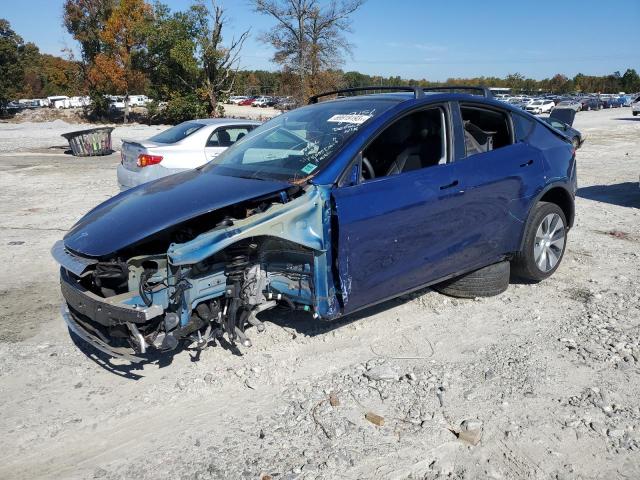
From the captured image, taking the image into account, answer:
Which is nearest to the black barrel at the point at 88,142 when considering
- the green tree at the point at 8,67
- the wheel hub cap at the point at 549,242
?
the wheel hub cap at the point at 549,242

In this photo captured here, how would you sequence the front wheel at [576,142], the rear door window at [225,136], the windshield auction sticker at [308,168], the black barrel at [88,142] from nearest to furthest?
the windshield auction sticker at [308,168] < the front wheel at [576,142] < the rear door window at [225,136] < the black barrel at [88,142]

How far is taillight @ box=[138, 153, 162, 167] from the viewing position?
28.1 feet

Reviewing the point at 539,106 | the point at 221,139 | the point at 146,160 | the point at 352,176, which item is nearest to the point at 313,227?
the point at 352,176

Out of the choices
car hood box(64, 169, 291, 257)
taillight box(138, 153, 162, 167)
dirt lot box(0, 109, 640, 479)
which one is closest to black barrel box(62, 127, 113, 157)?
taillight box(138, 153, 162, 167)

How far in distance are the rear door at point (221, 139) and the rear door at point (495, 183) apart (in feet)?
17.0

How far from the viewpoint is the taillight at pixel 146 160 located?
8578 mm

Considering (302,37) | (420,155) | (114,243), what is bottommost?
(114,243)

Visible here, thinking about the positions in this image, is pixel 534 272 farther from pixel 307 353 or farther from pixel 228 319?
pixel 228 319

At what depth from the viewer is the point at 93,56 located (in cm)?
4494

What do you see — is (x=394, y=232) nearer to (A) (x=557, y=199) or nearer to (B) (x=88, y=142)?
(A) (x=557, y=199)

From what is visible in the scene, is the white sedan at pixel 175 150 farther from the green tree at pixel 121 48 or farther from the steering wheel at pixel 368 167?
the green tree at pixel 121 48

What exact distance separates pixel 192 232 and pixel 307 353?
1250mm

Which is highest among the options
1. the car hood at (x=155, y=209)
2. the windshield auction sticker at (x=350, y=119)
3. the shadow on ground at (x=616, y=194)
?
the windshield auction sticker at (x=350, y=119)

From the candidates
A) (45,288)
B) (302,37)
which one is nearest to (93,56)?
(302,37)
